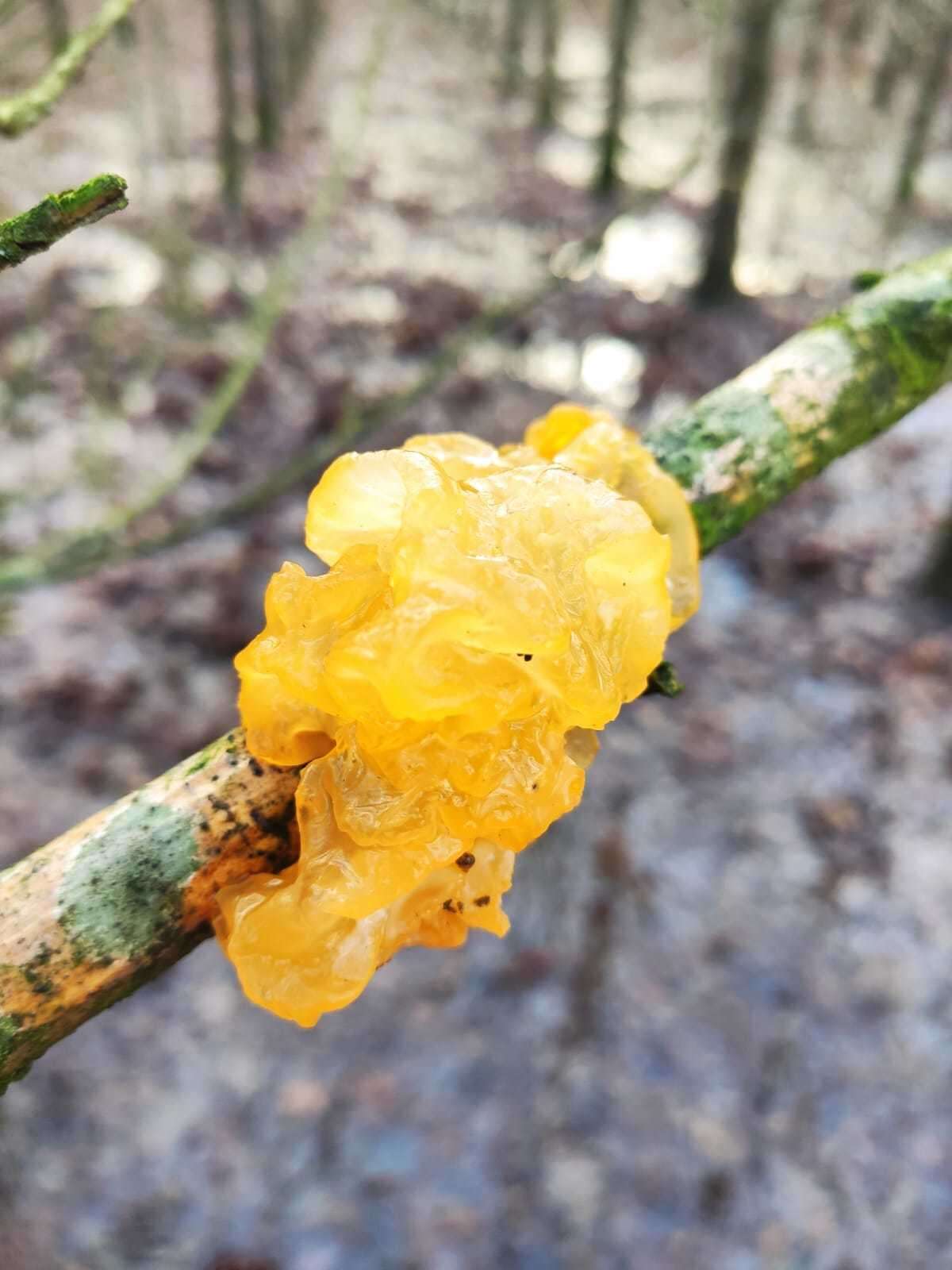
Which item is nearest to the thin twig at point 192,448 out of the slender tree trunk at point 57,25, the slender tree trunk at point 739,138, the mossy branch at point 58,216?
the slender tree trunk at point 57,25

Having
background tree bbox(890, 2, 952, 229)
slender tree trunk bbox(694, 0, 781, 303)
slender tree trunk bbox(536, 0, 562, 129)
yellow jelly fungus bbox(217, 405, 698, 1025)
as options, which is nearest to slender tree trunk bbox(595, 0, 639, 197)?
slender tree trunk bbox(694, 0, 781, 303)

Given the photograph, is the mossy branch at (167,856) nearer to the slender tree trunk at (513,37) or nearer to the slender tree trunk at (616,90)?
the slender tree trunk at (616,90)

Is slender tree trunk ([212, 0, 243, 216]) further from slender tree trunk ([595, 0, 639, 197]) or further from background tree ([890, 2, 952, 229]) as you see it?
background tree ([890, 2, 952, 229])

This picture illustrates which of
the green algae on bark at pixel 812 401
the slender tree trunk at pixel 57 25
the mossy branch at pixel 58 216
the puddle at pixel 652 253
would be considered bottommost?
the puddle at pixel 652 253

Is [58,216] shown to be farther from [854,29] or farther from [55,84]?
[854,29]

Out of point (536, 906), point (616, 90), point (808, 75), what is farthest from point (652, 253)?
point (536, 906)

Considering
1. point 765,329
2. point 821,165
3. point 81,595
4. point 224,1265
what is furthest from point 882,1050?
point 821,165
